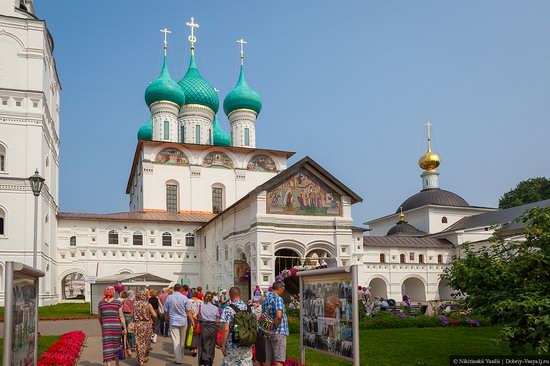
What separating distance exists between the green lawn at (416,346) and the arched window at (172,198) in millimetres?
Result: 26025

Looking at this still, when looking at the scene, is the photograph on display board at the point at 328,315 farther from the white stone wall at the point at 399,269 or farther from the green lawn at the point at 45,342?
the white stone wall at the point at 399,269

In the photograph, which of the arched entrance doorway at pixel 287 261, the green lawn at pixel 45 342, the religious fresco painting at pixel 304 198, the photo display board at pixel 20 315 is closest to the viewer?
the photo display board at pixel 20 315

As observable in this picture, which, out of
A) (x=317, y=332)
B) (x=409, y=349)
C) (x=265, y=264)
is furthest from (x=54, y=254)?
(x=317, y=332)

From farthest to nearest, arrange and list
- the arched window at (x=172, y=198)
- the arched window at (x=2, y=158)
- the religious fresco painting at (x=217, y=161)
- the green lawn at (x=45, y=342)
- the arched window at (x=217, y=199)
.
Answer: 1. the religious fresco painting at (x=217, y=161)
2. the arched window at (x=217, y=199)
3. the arched window at (x=172, y=198)
4. the arched window at (x=2, y=158)
5. the green lawn at (x=45, y=342)

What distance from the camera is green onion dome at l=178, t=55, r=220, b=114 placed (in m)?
47.1

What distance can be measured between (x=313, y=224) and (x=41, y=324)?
1329 centimetres

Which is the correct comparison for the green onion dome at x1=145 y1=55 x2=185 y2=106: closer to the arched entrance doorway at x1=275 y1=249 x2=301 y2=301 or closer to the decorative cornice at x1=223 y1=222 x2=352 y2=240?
the decorative cornice at x1=223 y1=222 x2=352 y2=240

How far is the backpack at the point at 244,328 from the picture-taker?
776 centimetres

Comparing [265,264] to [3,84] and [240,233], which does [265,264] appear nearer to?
[240,233]

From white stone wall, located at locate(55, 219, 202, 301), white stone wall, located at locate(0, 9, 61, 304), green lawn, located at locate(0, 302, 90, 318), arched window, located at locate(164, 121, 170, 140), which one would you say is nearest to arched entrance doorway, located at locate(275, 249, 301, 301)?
green lawn, located at locate(0, 302, 90, 318)

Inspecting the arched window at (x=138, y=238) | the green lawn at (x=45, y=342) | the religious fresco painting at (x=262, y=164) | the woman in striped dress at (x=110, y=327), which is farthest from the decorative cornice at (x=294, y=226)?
the woman in striped dress at (x=110, y=327)

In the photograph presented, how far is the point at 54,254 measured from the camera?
35500 mm

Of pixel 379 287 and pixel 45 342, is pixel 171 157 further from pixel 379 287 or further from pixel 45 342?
pixel 45 342

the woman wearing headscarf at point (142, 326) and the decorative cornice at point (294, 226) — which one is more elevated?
the decorative cornice at point (294, 226)
